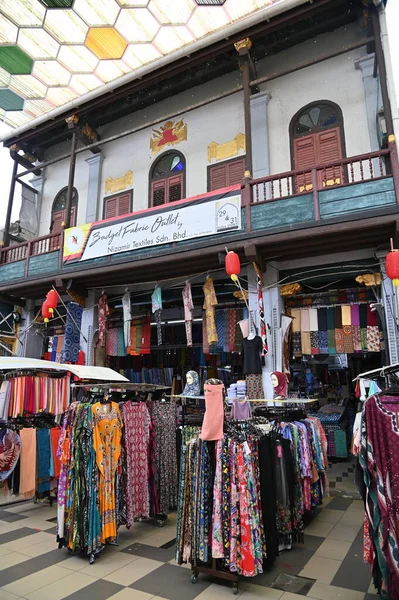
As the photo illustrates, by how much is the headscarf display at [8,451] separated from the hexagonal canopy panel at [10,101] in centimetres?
932

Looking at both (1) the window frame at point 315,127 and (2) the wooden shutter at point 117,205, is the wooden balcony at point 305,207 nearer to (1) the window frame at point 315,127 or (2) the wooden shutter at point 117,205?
(1) the window frame at point 315,127

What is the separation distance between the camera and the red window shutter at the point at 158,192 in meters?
10.4

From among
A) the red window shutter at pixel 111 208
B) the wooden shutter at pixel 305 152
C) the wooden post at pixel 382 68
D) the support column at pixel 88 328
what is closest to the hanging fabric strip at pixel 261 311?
the wooden shutter at pixel 305 152

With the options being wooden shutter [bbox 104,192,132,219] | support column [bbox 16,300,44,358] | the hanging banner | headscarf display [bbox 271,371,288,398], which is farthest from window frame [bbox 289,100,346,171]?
support column [bbox 16,300,44,358]

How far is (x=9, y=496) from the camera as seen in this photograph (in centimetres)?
672

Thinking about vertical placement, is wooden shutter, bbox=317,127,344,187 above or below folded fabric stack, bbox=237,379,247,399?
above

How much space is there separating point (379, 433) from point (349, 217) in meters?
4.66

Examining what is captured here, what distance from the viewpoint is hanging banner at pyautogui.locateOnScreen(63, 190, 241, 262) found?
798 cm

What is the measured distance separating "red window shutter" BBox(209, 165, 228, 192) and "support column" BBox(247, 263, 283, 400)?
258 cm

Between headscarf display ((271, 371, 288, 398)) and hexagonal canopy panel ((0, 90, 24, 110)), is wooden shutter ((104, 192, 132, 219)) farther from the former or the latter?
headscarf display ((271, 371, 288, 398))

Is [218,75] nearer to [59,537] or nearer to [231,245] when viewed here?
[231,245]

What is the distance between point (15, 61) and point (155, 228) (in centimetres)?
584

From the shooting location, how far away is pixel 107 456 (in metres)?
4.56

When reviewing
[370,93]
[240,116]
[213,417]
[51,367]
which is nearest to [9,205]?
[240,116]
